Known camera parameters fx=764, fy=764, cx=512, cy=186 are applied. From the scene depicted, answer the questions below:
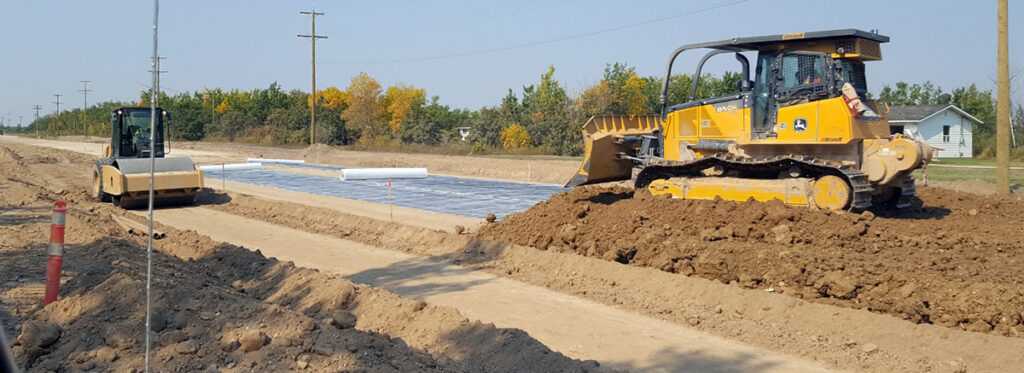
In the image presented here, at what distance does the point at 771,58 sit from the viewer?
12.7m

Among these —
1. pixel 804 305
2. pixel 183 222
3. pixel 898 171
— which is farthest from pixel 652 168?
pixel 183 222

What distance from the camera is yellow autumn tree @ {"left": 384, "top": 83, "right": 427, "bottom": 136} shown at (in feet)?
240

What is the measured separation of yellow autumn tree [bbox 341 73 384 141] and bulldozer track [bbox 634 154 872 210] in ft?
174

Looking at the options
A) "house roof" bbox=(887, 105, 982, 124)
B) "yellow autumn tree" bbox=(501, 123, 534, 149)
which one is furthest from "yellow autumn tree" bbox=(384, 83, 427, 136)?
"house roof" bbox=(887, 105, 982, 124)

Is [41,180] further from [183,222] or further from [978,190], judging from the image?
[978,190]

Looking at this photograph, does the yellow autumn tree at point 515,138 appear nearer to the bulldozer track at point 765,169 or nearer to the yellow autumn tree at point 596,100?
the yellow autumn tree at point 596,100

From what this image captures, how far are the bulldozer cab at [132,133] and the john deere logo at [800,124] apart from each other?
14.8 metres

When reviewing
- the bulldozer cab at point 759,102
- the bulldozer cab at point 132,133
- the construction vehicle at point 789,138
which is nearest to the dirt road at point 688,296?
the construction vehicle at point 789,138

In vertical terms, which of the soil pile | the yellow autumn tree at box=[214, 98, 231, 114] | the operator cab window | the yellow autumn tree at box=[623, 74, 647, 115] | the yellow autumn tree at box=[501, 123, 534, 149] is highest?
the yellow autumn tree at box=[214, 98, 231, 114]

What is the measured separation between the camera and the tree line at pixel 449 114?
159ft

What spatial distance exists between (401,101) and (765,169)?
63968 mm

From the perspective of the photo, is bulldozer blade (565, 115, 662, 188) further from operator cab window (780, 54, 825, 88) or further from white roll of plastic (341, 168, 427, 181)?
white roll of plastic (341, 168, 427, 181)

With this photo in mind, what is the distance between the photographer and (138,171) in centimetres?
1825

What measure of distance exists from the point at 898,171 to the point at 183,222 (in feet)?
45.3
